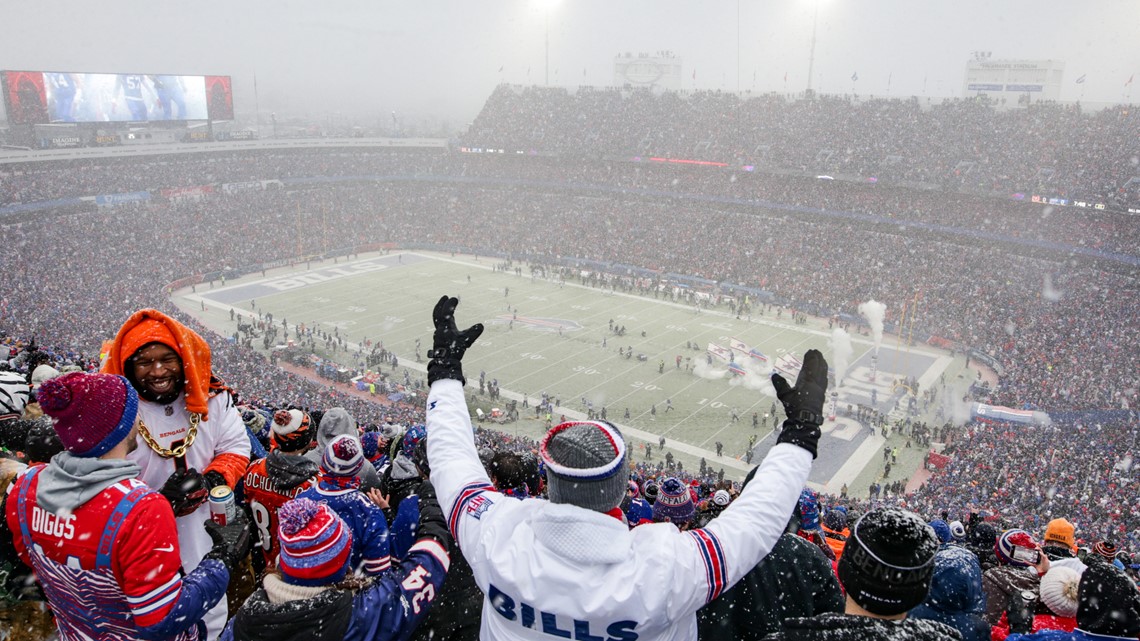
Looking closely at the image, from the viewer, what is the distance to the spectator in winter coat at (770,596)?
2645mm

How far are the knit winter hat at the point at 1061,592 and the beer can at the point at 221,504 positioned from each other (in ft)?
13.8

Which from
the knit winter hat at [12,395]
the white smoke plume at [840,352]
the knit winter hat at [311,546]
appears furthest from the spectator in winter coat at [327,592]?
the white smoke plume at [840,352]

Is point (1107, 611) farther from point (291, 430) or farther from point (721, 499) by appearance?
point (721, 499)

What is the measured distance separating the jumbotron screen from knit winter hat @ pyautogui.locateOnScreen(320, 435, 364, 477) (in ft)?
180

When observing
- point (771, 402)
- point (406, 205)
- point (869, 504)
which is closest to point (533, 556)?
point (869, 504)

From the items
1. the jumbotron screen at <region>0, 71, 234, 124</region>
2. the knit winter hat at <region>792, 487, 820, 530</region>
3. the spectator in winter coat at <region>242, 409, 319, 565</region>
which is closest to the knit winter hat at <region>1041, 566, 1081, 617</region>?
the knit winter hat at <region>792, 487, 820, 530</region>

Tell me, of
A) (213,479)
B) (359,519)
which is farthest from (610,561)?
(213,479)

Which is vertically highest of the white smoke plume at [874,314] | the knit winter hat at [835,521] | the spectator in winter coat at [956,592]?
the spectator in winter coat at [956,592]

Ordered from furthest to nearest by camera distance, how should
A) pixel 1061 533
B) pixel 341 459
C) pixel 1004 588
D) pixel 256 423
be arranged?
pixel 256 423
pixel 1061 533
pixel 1004 588
pixel 341 459

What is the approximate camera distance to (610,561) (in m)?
2.15

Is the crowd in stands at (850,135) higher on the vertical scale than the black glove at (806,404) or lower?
higher

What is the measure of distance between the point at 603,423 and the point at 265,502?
3061 millimetres

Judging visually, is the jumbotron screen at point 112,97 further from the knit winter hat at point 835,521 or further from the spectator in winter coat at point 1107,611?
the spectator in winter coat at point 1107,611

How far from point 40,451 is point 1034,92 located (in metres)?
67.9
